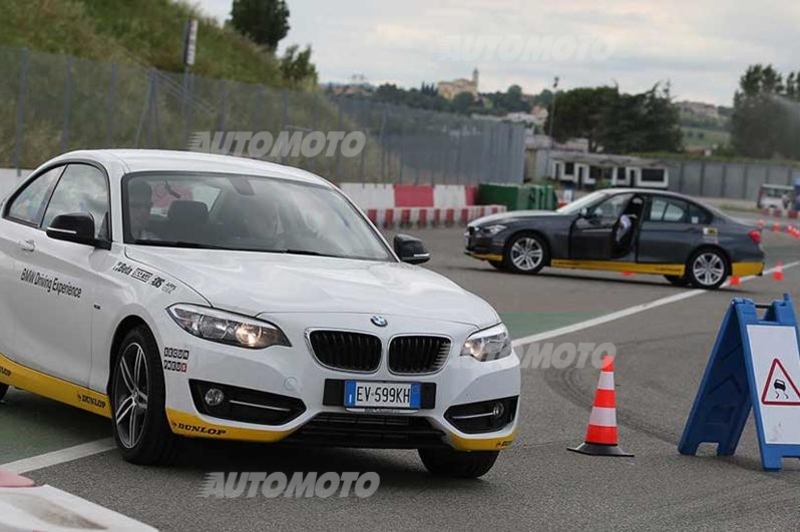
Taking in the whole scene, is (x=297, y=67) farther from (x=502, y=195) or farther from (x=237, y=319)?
(x=237, y=319)

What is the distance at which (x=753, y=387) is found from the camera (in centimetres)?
975

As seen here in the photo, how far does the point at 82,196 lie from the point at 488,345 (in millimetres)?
2572

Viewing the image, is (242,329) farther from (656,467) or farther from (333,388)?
(656,467)

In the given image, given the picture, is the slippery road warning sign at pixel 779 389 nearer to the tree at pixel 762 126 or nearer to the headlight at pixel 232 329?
the headlight at pixel 232 329

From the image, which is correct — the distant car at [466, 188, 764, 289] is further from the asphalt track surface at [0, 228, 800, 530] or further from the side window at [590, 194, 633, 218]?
the asphalt track surface at [0, 228, 800, 530]

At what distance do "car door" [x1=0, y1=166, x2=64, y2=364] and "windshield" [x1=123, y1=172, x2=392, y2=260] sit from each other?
843 millimetres

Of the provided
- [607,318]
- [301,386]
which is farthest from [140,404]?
[607,318]

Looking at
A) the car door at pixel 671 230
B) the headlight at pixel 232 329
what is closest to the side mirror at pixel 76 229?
the headlight at pixel 232 329

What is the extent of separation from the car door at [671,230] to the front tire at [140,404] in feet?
62.7

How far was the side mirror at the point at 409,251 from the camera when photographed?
9.66 meters

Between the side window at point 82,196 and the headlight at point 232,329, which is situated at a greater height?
the side window at point 82,196

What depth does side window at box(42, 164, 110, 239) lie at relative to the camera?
9141 mm

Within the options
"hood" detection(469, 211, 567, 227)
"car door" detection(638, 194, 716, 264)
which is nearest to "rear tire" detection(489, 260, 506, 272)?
"hood" detection(469, 211, 567, 227)

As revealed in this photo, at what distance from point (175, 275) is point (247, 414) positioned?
0.83 m
